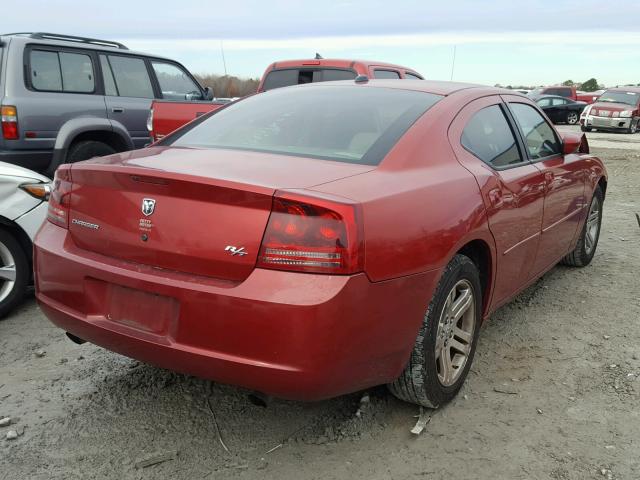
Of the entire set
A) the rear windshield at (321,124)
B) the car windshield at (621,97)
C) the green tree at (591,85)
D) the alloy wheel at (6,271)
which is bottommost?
the green tree at (591,85)

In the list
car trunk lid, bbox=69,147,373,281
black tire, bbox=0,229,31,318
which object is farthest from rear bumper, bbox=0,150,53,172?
car trunk lid, bbox=69,147,373,281

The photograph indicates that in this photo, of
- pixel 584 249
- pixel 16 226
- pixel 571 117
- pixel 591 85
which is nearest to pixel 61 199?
pixel 16 226

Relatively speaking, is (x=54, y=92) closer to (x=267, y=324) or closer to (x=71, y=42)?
(x=71, y=42)

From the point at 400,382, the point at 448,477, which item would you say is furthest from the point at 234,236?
the point at 448,477

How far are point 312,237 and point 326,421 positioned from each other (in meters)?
1.06

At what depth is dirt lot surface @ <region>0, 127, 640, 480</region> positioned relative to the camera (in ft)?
8.00

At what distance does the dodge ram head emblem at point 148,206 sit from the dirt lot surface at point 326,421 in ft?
3.29

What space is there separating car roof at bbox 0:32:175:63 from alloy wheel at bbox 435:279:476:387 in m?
5.67


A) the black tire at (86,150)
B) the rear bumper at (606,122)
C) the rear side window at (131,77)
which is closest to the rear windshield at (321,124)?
the black tire at (86,150)

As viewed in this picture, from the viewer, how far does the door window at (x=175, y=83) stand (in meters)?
8.19

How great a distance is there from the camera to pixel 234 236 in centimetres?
220

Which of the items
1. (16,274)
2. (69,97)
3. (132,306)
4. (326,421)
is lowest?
(326,421)

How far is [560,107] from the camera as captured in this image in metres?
25.2

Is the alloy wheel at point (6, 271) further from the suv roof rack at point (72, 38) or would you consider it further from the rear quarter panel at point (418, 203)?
the suv roof rack at point (72, 38)
